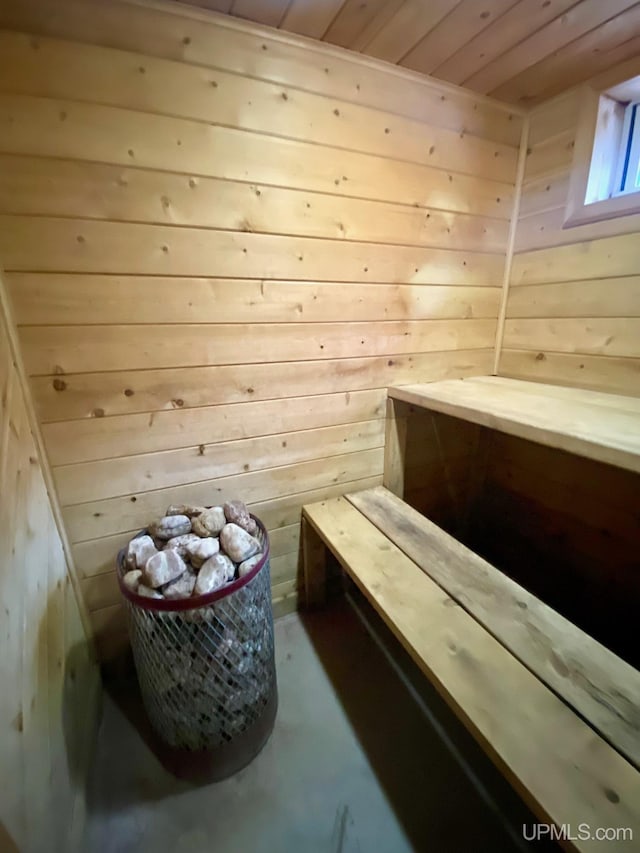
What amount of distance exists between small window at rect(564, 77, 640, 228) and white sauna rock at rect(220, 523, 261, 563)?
1547 mm

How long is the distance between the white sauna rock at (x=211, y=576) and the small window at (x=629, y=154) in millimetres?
1772

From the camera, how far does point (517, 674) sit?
814 millimetres

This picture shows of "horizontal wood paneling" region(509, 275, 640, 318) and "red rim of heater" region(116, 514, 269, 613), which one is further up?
"horizontal wood paneling" region(509, 275, 640, 318)

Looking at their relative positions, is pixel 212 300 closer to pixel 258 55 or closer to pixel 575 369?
pixel 258 55

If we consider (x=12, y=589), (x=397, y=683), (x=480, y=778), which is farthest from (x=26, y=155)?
(x=480, y=778)

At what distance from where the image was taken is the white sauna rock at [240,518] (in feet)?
3.68

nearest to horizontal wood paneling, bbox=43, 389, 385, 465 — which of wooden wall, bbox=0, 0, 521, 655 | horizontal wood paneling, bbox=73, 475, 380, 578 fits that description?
wooden wall, bbox=0, 0, 521, 655

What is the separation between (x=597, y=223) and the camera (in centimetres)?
129

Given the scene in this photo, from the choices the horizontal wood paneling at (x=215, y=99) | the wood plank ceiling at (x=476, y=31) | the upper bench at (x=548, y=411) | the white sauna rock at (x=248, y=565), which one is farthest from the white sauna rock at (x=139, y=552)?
the wood plank ceiling at (x=476, y=31)

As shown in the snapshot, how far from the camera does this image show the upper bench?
85 centimetres

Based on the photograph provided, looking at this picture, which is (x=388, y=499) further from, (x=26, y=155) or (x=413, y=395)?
(x=26, y=155)

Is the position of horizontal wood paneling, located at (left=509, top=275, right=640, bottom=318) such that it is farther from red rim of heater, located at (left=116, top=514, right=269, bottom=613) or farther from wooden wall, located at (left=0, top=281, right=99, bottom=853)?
wooden wall, located at (left=0, top=281, right=99, bottom=853)

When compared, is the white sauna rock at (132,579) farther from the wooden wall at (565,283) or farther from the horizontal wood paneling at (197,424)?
the wooden wall at (565,283)

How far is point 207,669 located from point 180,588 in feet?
0.77
